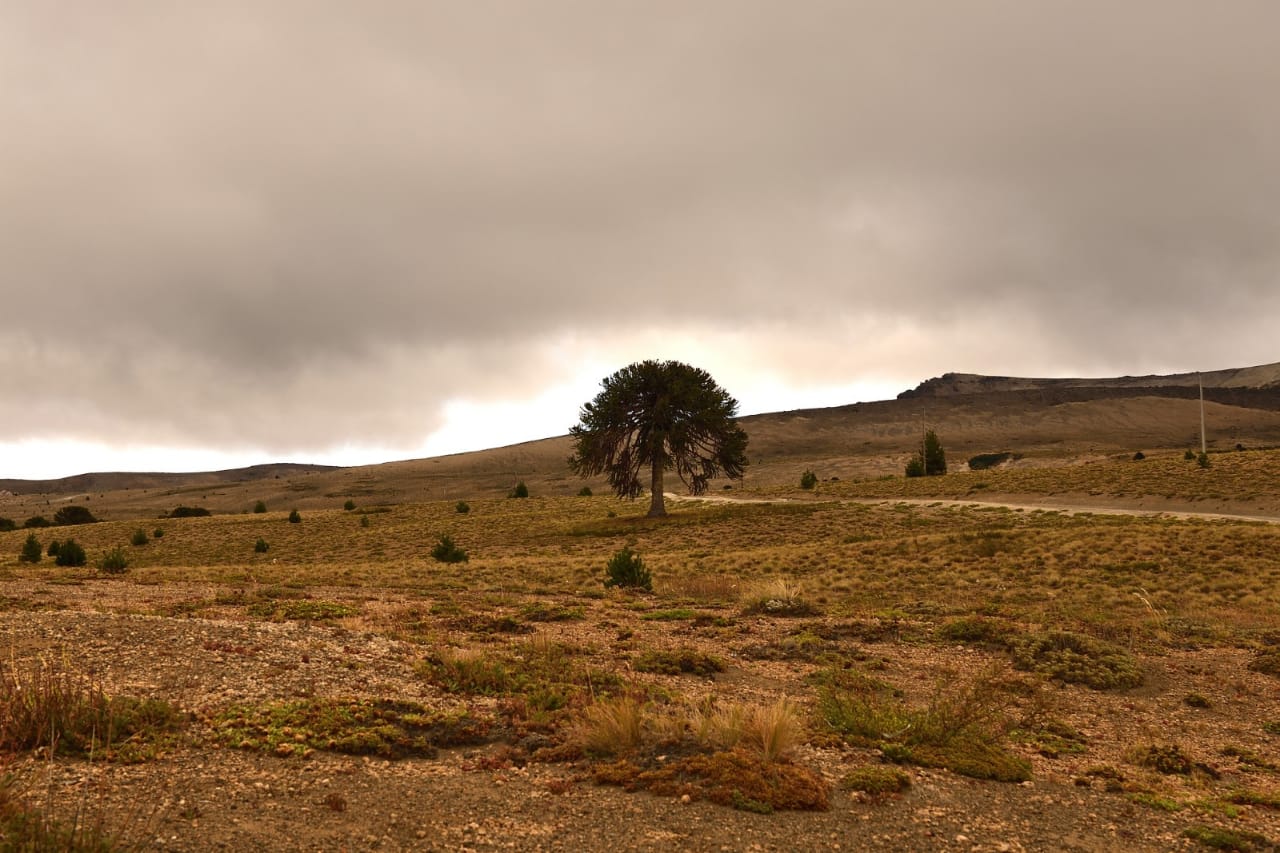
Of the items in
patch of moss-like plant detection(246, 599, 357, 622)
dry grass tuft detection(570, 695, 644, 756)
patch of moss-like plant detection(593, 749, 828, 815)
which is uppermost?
patch of moss-like plant detection(246, 599, 357, 622)

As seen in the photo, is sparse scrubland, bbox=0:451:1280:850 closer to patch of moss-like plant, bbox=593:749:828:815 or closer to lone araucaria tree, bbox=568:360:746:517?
patch of moss-like plant, bbox=593:749:828:815

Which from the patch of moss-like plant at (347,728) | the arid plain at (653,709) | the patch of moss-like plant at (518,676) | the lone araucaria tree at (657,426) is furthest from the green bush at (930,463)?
the patch of moss-like plant at (347,728)

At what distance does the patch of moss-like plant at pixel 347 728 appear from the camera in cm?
651

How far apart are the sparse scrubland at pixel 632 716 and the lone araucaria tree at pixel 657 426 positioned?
26.6 m

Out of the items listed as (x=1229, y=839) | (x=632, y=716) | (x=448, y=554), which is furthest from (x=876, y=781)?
(x=448, y=554)

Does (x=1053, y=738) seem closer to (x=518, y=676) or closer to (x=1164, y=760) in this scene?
(x=1164, y=760)

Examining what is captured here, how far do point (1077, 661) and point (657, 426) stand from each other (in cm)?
3611

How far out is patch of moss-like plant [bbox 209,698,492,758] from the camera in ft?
21.4

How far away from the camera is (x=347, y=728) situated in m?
6.91

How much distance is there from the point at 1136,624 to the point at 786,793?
1263 cm

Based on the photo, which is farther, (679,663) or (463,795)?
(679,663)

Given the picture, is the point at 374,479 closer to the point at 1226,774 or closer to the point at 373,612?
the point at 373,612

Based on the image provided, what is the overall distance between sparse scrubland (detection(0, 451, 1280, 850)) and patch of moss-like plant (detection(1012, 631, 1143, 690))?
Result: 58 millimetres

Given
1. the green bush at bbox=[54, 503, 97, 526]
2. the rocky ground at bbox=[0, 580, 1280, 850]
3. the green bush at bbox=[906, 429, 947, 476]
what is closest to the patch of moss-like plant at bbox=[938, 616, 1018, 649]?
the rocky ground at bbox=[0, 580, 1280, 850]
